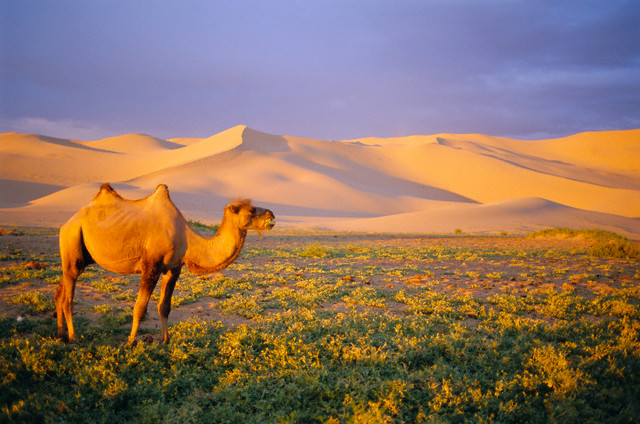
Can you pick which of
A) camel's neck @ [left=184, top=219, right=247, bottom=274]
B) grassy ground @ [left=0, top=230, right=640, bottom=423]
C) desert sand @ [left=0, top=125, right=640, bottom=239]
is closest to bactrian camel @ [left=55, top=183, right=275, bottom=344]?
camel's neck @ [left=184, top=219, right=247, bottom=274]

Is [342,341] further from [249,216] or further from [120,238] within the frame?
[120,238]

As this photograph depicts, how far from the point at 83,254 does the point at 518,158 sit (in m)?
120

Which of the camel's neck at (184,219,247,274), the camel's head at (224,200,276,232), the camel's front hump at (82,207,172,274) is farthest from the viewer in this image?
the camel's front hump at (82,207,172,274)

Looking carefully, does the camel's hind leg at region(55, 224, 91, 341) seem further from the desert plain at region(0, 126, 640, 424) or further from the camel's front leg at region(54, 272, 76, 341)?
the desert plain at region(0, 126, 640, 424)

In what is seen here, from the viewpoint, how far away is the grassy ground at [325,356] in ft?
12.2

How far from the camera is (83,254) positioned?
500 centimetres

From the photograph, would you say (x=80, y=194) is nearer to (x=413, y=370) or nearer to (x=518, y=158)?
(x=413, y=370)

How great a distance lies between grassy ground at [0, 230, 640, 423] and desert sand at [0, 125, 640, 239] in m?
29.2

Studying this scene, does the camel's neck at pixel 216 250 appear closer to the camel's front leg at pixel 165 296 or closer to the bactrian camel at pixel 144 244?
the bactrian camel at pixel 144 244

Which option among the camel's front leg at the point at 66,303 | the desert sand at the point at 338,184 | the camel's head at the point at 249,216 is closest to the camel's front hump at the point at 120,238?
the camel's front leg at the point at 66,303

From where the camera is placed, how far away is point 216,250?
4680 mm

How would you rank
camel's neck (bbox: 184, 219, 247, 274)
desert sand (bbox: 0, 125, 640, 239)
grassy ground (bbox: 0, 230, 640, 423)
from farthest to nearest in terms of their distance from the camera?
desert sand (bbox: 0, 125, 640, 239), camel's neck (bbox: 184, 219, 247, 274), grassy ground (bbox: 0, 230, 640, 423)

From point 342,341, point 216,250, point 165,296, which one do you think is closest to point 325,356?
point 342,341

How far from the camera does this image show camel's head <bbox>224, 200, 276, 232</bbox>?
14.3ft
